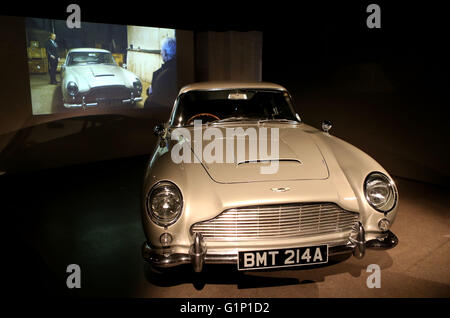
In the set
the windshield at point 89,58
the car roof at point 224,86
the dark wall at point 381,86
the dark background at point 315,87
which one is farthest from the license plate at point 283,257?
the windshield at point 89,58

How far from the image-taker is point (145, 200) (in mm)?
2184

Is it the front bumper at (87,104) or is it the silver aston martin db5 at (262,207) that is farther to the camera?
the front bumper at (87,104)

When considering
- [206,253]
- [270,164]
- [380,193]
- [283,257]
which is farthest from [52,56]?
[380,193]

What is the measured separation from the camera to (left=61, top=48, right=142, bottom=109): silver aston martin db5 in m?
6.19

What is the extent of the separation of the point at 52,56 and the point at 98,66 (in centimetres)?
80

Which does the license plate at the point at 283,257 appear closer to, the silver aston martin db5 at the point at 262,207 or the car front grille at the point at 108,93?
the silver aston martin db5 at the point at 262,207

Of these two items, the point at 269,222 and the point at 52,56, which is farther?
the point at 52,56

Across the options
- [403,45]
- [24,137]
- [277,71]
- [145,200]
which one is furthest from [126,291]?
[277,71]

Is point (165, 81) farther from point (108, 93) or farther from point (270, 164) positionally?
point (270, 164)

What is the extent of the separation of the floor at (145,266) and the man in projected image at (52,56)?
2294mm

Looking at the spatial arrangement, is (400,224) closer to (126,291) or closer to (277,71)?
(126,291)

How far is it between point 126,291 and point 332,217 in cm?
148

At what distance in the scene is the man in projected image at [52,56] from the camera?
586 cm

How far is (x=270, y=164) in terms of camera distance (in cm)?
240
